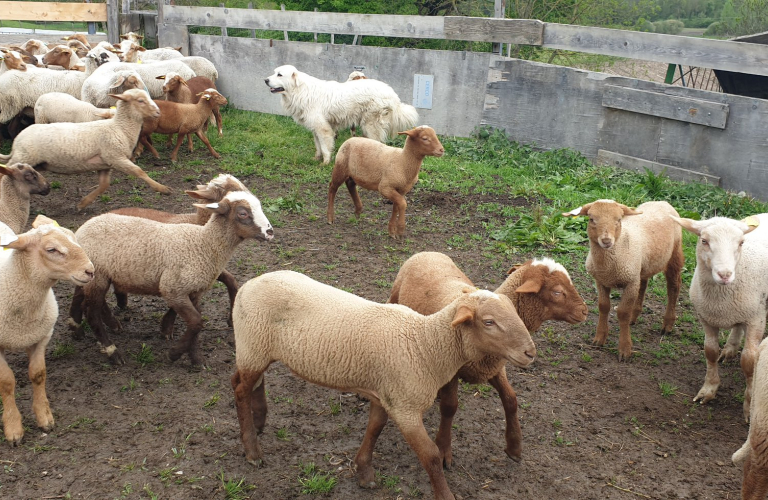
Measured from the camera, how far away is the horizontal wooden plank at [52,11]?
56.6ft

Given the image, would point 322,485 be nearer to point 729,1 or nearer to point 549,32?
point 549,32

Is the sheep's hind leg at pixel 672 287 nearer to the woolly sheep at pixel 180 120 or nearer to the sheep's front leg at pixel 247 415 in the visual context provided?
the sheep's front leg at pixel 247 415

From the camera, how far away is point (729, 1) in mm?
20219

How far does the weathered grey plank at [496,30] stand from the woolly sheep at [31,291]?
9907mm

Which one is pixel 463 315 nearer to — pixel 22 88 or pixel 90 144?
pixel 90 144

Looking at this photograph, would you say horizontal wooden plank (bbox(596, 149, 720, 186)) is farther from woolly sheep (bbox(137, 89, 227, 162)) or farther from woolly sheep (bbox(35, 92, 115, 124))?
woolly sheep (bbox(35, 92, 115, 124))

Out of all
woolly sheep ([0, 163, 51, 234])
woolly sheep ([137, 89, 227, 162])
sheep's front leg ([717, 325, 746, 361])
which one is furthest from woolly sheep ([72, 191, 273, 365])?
woolly sheep ([137, 89, 227, 162])

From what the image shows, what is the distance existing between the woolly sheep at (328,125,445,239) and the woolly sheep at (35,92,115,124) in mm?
4189

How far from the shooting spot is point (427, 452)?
4.17 meters

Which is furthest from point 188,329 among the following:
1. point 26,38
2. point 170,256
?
point 26,38

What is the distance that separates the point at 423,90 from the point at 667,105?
514 centimetres

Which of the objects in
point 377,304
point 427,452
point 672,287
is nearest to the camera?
point 427,452

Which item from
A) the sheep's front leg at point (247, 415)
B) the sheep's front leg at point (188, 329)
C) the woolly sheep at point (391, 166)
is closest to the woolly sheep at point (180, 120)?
the woolly sheep at point (391, 166)

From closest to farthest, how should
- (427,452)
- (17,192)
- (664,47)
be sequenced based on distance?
(427,452), (17,192), (664,47)
